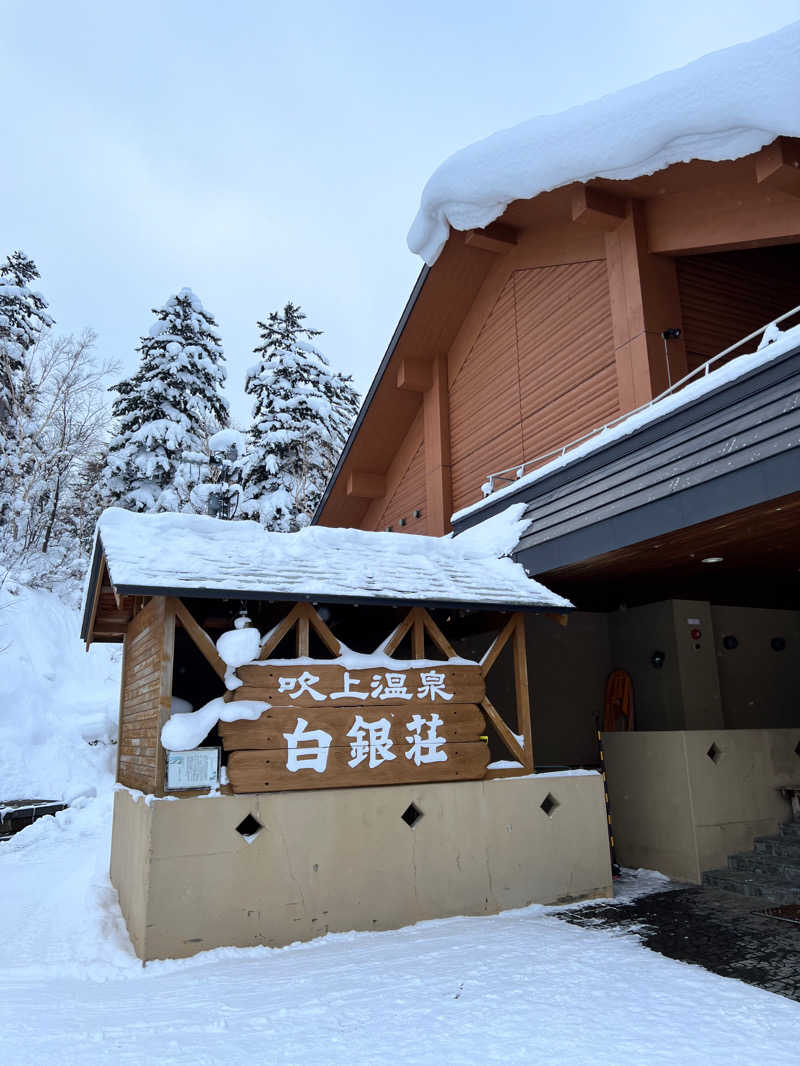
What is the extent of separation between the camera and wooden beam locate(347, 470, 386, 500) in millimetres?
15141

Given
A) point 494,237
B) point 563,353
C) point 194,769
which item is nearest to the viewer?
point 194,769

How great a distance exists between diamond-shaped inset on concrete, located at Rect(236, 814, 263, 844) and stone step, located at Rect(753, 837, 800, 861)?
542 cm

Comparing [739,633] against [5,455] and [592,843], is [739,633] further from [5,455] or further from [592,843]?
[5,455]

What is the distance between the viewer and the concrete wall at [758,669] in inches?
389

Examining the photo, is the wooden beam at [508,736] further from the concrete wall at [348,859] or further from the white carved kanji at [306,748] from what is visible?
the white carved kanji at [306,748]

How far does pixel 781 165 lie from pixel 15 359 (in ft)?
75.1

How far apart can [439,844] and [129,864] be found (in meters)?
2.73

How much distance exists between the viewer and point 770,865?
764 centimetres

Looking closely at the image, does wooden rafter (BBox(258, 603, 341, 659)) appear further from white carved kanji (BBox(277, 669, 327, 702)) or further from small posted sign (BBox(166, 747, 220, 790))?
small posted sign (BBox(166, 747, 220, 790))

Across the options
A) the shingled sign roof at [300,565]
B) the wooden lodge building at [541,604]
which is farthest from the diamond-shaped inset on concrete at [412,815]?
the shingled sign roof at [300,565]

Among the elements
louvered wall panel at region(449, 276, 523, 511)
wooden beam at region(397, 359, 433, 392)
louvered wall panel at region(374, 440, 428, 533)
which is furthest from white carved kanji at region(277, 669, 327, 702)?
wooden beam at region(397, 359, 433, 392)

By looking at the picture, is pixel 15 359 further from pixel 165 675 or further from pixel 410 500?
pixel 165 675

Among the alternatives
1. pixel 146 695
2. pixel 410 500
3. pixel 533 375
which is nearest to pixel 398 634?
pixel 146 695

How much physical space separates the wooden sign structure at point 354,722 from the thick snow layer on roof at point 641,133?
16.1 feet
